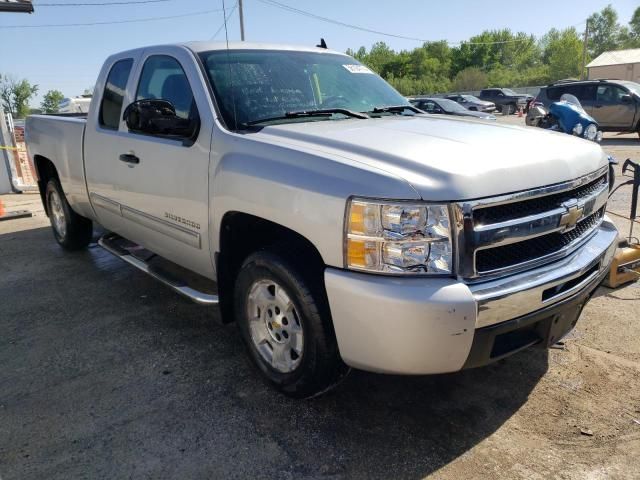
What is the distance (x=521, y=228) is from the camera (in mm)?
2307

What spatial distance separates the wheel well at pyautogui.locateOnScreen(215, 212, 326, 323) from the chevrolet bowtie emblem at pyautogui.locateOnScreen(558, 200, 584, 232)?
1162 millimetres

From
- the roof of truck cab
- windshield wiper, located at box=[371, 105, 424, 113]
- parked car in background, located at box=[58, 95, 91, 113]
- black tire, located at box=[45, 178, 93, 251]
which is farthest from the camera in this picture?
parked car in background, located at box=[58, 95, 91, 113]

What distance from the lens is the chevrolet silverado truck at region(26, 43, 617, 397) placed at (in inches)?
85.6

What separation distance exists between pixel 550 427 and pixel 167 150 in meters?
2.71

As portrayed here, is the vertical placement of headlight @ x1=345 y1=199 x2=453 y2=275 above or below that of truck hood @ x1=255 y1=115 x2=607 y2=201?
below

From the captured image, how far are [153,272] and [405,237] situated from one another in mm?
2251

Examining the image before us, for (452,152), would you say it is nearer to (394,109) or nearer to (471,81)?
(394,109)

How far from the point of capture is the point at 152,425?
2742 mm

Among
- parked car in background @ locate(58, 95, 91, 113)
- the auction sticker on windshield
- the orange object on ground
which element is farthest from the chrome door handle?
parked car in background @ locate(58, 95, 91, 113)

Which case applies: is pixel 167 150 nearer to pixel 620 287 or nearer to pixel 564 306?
pixel 564 306

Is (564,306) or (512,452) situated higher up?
(564,306)

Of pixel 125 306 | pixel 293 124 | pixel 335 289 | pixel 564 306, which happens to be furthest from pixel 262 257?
pixel 125 306

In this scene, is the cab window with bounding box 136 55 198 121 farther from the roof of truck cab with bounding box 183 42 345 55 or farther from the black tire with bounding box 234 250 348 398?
the black tire with bounding box 234 250 348 398

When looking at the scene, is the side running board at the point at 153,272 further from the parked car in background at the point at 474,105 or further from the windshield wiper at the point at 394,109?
the parked car in background at the point at 474,105
